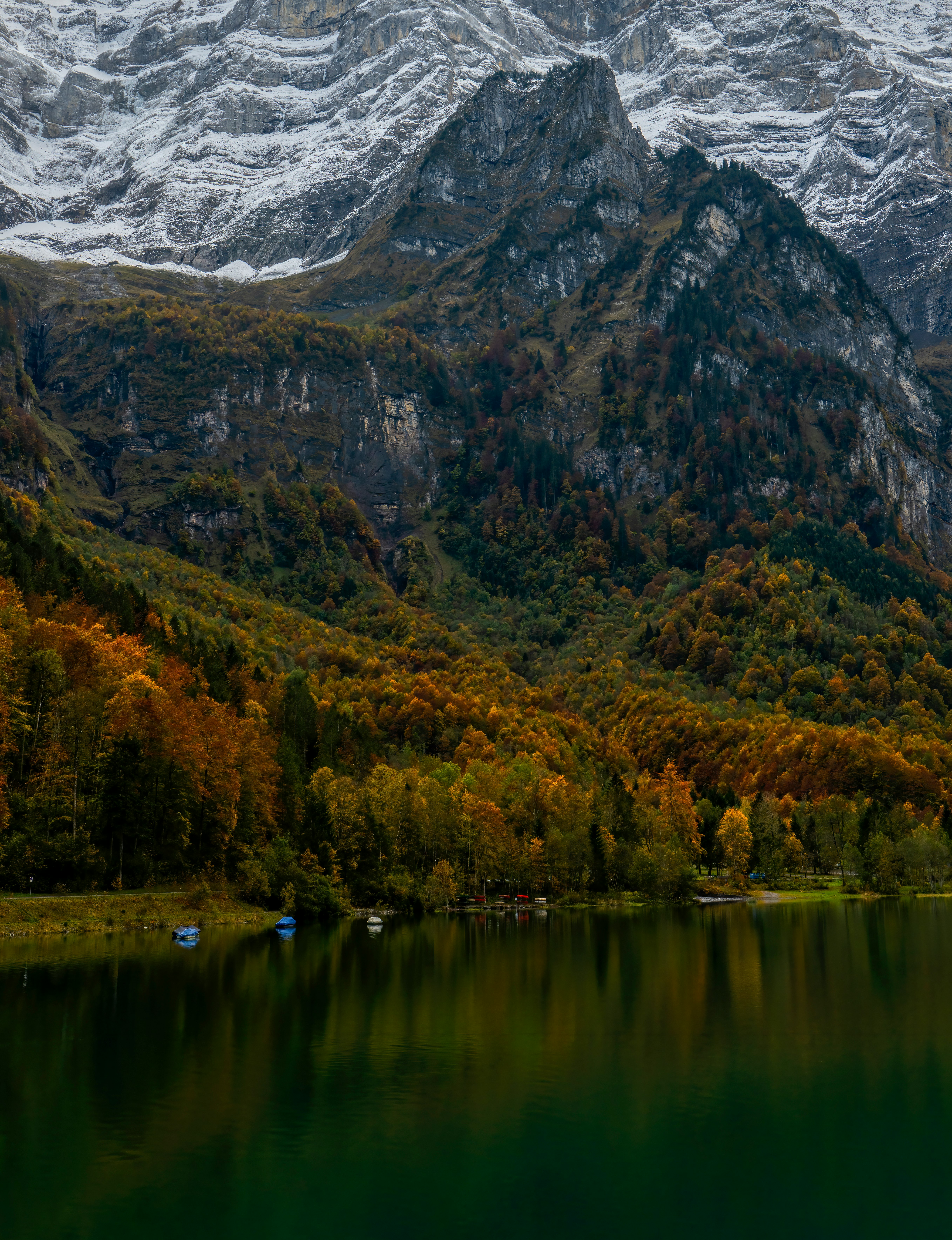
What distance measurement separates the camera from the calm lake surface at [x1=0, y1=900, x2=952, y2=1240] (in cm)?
3008

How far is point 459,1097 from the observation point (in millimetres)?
39938

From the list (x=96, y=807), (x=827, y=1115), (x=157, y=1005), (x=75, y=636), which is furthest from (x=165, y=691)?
(x=827, y=1115)

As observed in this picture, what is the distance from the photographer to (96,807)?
79.2m

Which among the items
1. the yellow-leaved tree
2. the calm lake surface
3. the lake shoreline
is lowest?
the calm lake surface

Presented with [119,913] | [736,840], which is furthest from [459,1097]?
[736,840]

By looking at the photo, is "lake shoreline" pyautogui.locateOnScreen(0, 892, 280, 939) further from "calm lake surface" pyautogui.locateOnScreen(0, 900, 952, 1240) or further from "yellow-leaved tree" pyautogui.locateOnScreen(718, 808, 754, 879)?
"yellow-leaved tree" pyautogui.locateOnScreen(718, 808, 754, 879)

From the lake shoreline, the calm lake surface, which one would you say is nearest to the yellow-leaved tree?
the lake shoreline

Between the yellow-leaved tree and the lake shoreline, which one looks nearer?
the lake shoreline

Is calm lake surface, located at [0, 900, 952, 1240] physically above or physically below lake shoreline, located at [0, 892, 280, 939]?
below

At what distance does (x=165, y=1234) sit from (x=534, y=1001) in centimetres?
3329

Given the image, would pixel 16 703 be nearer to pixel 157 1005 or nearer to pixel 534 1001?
pixel 157 1005

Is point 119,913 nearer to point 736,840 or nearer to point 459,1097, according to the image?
point 459,1097

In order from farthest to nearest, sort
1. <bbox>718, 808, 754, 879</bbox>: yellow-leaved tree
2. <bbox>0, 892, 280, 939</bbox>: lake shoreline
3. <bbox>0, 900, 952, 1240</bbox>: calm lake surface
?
<bbox>718, 808, 754, 879</bbox>: yellow-leaved tree, <bbox>0, 892, 280, 939</bbox>: lake shoreline, <bbox>0, 900, 952, 1240</bbox>: calm lake surface

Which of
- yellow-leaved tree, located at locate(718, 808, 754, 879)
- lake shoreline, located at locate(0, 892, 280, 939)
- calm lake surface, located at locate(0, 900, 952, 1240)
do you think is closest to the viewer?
calm lake surface, located at locate(0, 900, 952, 1240)
